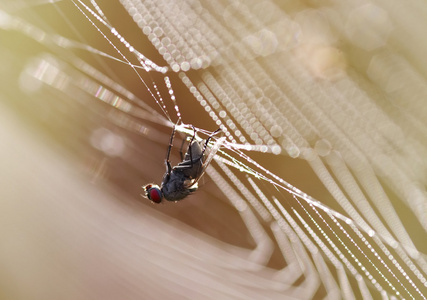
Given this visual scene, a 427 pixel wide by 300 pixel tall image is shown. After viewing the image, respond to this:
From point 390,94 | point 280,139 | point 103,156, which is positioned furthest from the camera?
point 103,156

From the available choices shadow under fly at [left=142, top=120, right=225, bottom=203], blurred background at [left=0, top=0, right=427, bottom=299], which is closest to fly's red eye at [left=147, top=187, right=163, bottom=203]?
shadow under fly at [left=142, top=120, right=225, bottom=203]

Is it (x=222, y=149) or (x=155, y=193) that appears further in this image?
(x=222, y=149)

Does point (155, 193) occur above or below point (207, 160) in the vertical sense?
below

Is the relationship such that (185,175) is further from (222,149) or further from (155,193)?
(222,149)

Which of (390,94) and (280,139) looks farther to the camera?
(280,139)

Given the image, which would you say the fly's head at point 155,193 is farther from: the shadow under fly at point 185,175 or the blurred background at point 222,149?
the blurred background at point 222,149

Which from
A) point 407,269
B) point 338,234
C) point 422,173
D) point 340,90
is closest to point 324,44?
point 340,90

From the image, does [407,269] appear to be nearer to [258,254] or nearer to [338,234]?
[338,234]

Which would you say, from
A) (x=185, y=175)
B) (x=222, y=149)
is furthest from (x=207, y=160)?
(x=222, y=149)

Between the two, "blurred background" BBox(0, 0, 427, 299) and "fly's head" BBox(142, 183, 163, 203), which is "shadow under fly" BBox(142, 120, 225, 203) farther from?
"blurred background" BBox(0, 0, 427, 299)
